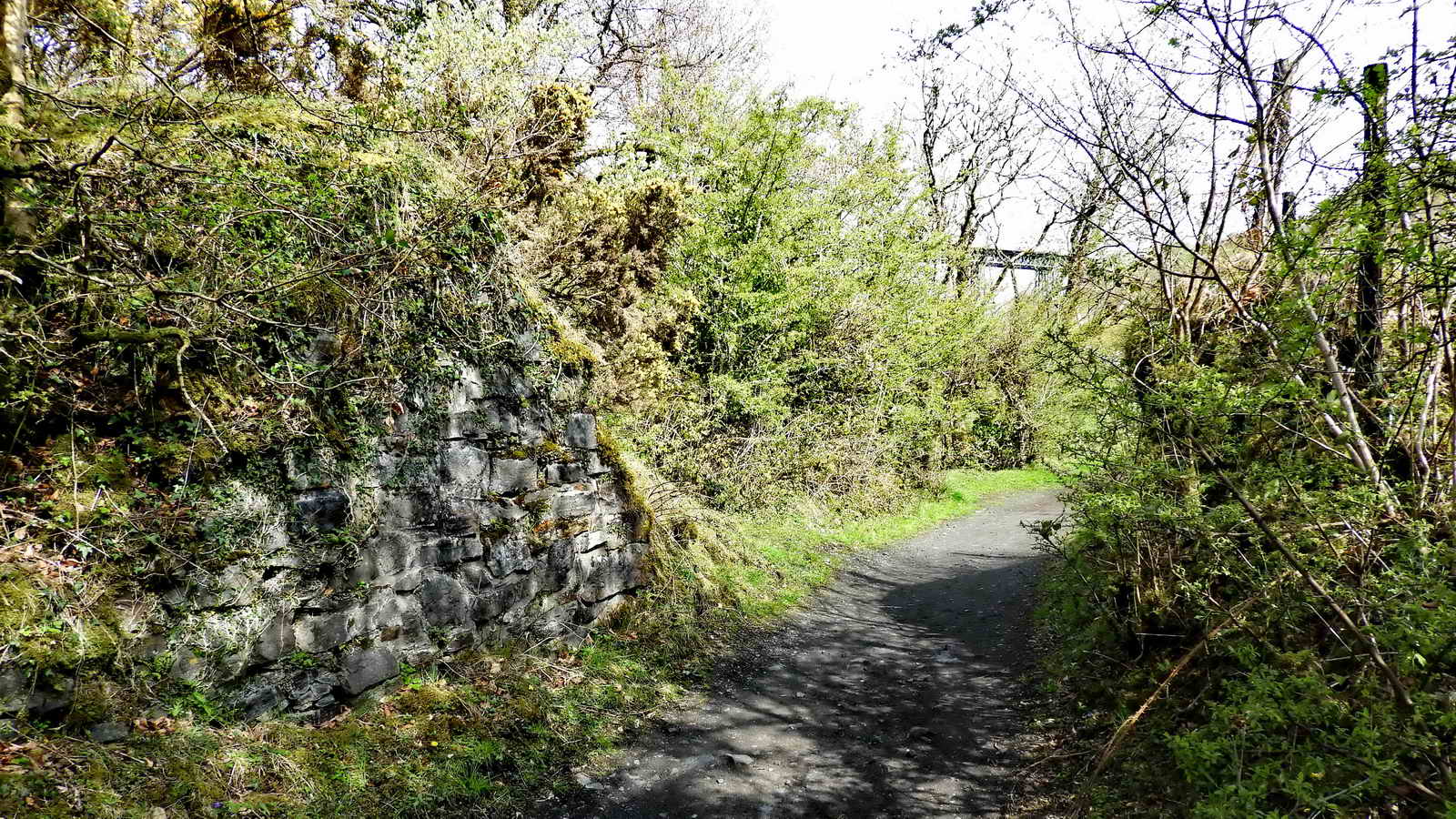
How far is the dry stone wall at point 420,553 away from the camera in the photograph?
3678mm

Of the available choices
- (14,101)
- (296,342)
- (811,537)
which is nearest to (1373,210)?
(296,342)

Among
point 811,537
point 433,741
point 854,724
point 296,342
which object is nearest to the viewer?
point 433,741

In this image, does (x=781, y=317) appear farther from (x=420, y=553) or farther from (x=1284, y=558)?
(x=1284, y=558)

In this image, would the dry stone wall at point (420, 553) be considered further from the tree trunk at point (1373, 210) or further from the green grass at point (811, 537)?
the tree trunk at point (1373, 210)

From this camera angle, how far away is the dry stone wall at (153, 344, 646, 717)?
145 inches

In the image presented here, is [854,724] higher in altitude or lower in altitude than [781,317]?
lower

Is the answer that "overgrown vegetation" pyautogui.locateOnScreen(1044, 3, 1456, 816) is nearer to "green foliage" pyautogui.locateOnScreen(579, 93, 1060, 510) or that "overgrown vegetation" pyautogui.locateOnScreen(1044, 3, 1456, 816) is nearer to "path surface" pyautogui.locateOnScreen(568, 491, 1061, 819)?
"path surface" pyautogui.locateOnScreen(568, 491, 1061, 819)

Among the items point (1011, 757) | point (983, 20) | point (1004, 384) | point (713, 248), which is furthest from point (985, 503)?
point (983, 20)

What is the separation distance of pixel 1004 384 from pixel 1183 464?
1836cm

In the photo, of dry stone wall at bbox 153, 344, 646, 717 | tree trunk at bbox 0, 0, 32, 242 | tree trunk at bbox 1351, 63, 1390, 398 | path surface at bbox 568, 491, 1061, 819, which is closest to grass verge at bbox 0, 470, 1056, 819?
dry stone wall at bbox 153, 344, 646, 717

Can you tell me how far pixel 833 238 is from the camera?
11.9 meters

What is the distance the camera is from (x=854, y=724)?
5480 millimetres

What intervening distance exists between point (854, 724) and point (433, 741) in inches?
125

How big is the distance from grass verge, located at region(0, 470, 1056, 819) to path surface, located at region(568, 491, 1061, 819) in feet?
1.34
